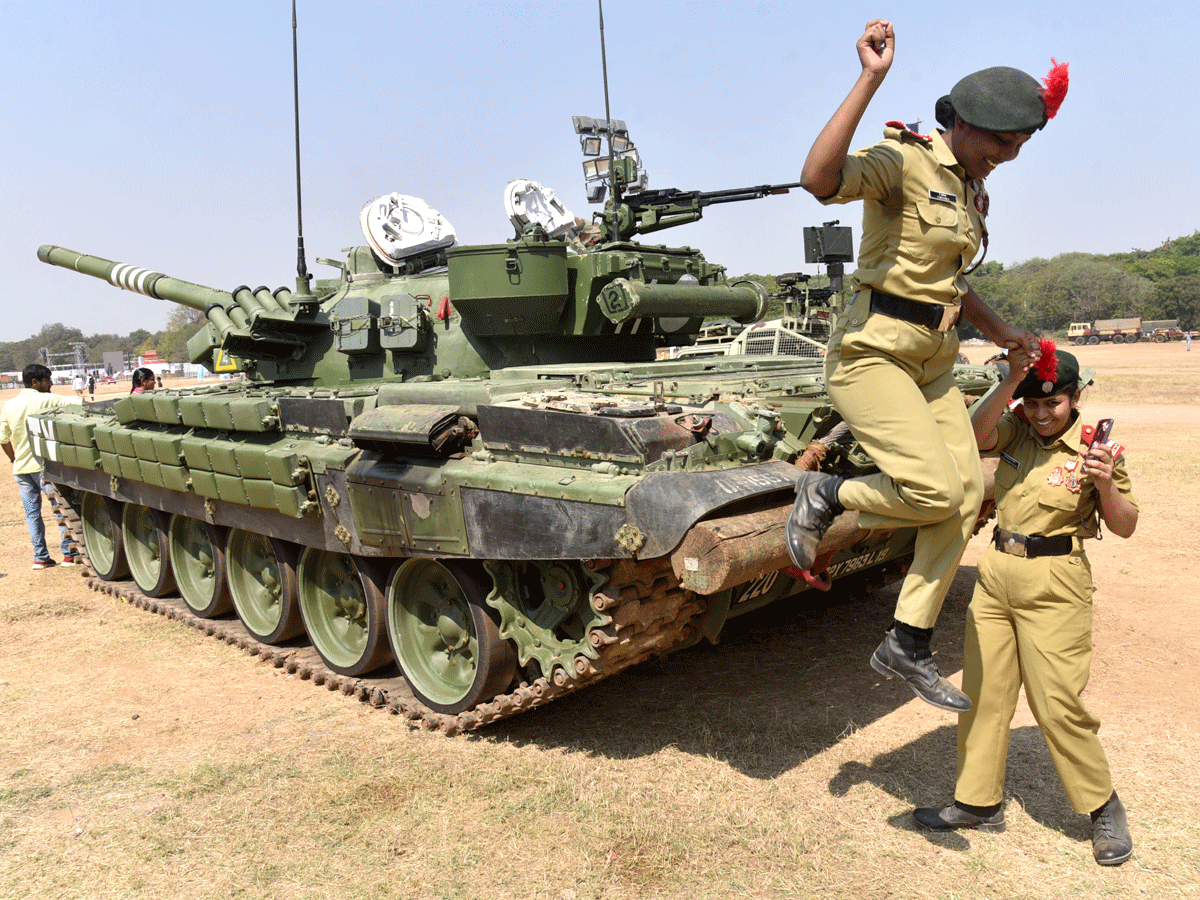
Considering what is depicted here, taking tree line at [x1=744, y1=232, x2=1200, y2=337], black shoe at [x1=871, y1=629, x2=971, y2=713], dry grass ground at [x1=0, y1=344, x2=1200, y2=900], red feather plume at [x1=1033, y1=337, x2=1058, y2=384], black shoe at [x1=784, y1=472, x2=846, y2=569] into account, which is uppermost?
tree line at [x1=744, y1=232, x2=1200, y2=337]

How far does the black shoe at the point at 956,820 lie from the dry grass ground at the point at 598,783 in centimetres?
5

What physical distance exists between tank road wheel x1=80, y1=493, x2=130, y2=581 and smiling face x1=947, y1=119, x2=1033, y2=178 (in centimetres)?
837

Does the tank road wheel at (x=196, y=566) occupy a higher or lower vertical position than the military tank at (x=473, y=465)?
lower

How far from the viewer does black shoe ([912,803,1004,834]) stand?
4086mm

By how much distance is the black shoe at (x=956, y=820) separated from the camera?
4.09m

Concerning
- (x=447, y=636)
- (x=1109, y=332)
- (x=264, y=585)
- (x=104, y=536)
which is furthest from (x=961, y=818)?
(x=1109, y=332)

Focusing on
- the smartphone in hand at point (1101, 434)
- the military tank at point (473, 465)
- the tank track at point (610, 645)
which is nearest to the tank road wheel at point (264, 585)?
the military tank at point (473, 465)

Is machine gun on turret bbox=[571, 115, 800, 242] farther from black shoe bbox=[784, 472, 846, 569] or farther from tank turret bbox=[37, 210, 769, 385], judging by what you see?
black shoe bbox=[784, 472, 846, 569]

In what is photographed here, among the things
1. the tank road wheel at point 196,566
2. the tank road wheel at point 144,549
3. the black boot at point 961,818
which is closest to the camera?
the black boot at point 961,818

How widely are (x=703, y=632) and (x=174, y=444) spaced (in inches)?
177

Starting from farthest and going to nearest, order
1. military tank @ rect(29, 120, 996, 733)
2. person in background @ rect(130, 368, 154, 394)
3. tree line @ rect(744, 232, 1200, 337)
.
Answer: tree line @ rect(744, 232, 1200, 337) < person in background @ rect(130, 368, 154, 394) < military tank @ rect(29, 120, 996, 733)

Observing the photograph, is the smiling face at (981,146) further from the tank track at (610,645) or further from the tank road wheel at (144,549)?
the tank road wheel at (144,549)

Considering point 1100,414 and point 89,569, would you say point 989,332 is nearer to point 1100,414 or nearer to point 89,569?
point 89,569

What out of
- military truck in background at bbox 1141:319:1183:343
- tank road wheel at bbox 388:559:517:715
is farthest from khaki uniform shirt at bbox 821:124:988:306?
military truck in background at bbox 1141:319:1183:343
